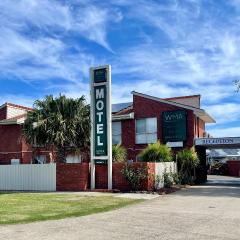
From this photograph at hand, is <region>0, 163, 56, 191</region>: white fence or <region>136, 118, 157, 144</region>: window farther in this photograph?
<region>136, 118, 157, 144</region>: window

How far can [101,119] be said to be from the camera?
26219 mm

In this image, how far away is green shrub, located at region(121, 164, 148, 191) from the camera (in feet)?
82.5

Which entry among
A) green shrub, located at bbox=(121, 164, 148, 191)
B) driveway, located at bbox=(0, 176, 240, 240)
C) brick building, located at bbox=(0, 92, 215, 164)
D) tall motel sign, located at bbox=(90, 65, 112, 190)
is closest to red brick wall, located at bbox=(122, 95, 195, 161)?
brick building, located at bbox=(0, 92, 215, 164)

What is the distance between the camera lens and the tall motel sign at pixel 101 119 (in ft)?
85.2

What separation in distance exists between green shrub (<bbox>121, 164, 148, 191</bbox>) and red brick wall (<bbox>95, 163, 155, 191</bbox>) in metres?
0.19

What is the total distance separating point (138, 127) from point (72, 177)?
42.6 feet

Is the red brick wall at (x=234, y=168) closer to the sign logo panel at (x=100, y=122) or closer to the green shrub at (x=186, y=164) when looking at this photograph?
the green shrub at (x=186, y=164)

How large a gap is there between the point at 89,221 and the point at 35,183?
553 inches

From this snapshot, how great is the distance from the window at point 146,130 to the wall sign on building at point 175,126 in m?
0.96

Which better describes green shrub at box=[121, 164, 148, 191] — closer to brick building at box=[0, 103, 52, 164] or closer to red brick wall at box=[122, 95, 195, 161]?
red brick wall at box=[122, 95, 195, 161]

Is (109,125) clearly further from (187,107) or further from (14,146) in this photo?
(14,146)

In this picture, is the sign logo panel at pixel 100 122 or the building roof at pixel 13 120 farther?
the building roof at pixel 13 120

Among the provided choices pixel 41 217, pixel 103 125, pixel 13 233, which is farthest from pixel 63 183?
pixel 13 233

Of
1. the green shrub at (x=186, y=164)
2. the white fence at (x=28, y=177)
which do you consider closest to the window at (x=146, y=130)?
the green shrub at (x=186, y=164)
